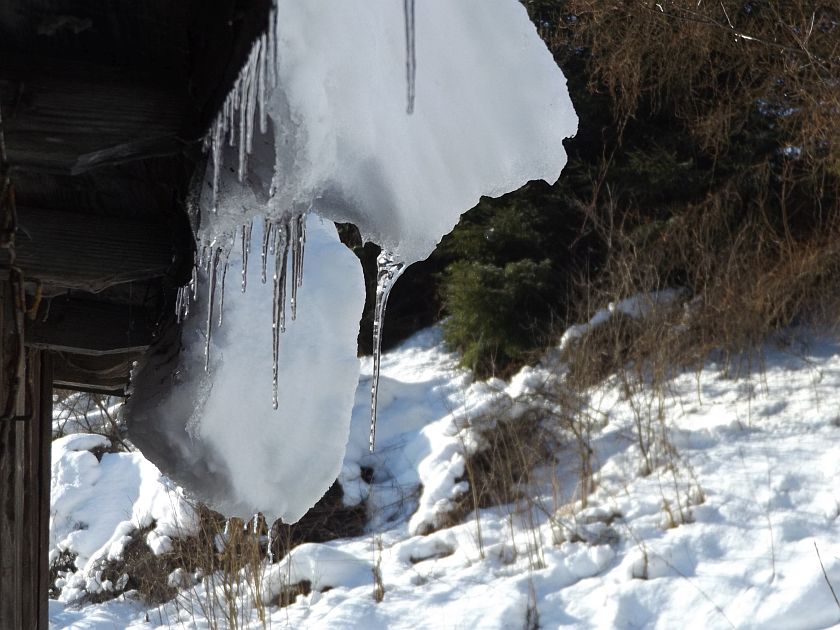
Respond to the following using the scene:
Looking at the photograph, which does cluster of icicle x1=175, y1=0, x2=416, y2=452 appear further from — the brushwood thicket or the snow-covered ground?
the brushwood thicket

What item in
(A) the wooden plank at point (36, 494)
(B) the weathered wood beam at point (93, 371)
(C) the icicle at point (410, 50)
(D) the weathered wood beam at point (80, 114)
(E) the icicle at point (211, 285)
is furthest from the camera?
(B) the weathered wood beam at point (93, 371)

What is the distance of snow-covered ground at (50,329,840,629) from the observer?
4875 mm

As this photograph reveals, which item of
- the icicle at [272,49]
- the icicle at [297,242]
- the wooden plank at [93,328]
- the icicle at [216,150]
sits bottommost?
the wooden plank at [93,328]

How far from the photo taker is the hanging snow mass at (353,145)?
3.38 feet

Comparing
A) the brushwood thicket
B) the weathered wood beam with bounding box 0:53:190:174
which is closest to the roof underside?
the weathered wood beam with bounding box 0:53:190:174

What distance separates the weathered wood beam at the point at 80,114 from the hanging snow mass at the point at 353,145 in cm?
9

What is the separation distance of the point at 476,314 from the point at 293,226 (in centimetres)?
706

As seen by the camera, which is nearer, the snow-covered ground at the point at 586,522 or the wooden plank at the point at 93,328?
the wooden plank at the point at 93,328

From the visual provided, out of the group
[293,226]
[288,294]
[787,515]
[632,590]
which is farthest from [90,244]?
[787,515]

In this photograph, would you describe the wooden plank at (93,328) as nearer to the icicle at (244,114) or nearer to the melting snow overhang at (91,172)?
the melting snow overhang at (91,172)

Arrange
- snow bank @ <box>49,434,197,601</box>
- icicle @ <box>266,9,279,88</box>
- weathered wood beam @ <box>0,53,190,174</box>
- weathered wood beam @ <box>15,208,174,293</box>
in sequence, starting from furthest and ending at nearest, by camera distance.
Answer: snow bank @ <box>49,434,197,601</box> → weathered wood beam @ <box>15,208,174,293</box> → weathered wood beam @ <box>0,53,190,174</box> → icicle @ <box>266,9,279,88</box>

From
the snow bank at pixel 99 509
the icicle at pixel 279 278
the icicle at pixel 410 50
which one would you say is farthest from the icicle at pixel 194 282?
the snow bank at pixel 99 509

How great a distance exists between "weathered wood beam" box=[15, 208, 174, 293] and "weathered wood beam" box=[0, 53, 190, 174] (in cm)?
20

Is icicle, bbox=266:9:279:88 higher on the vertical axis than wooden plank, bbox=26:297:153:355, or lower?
higher
